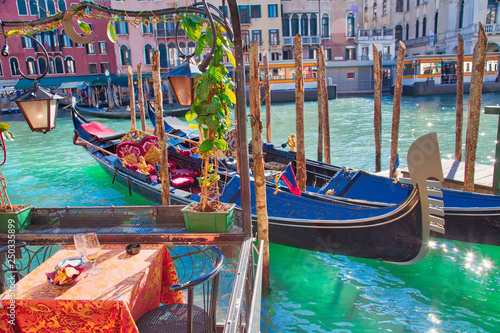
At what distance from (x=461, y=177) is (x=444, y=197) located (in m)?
1.11

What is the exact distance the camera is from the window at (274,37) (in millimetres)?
21153

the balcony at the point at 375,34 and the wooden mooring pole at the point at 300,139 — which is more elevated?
the balcony at the point at 375,34

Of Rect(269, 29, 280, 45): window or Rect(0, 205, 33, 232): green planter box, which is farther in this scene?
Rect(269, 29, 280, 45): window

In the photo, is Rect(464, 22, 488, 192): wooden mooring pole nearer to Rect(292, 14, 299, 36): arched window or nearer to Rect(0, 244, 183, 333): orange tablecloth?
Rect(0, 244, 183, 333): orange tablecloth

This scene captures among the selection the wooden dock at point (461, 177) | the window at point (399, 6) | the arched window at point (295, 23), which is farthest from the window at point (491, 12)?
the wooden dock at point (461, 177)

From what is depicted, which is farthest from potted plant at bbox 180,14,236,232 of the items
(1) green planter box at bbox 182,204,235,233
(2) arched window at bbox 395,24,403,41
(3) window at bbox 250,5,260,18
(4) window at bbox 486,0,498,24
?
(2) arched window at bbox 395,24,403,41

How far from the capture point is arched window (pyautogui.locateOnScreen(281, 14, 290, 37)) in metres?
22.4

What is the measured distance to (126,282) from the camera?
1.47 metres

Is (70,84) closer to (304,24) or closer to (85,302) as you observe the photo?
(304,24)

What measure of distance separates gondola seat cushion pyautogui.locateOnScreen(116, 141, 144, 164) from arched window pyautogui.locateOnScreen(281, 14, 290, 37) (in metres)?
18.6

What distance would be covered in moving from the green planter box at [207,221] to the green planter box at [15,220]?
829mm

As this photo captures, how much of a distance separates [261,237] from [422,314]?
49.5 inches

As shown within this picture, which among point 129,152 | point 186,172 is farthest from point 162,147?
point 129,152

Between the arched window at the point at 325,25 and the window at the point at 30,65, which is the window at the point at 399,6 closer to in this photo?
the arched window at the point at 325,25
